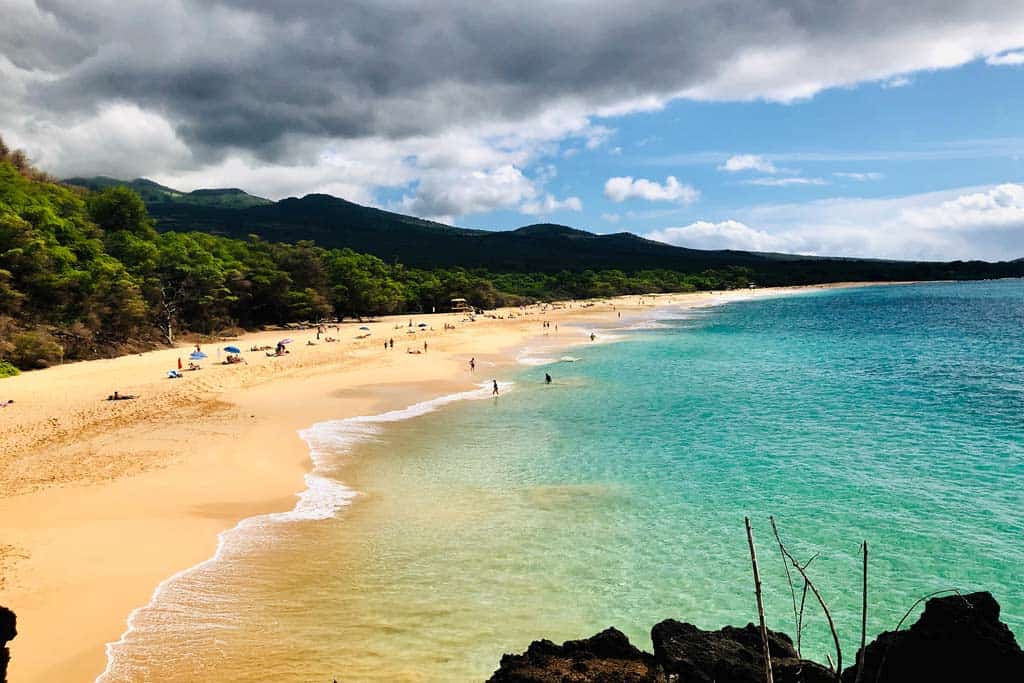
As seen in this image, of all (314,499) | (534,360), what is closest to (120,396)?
(314,499)

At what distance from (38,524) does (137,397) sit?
18262 mm

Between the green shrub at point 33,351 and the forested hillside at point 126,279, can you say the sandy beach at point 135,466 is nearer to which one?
the green shrub at point 33,351

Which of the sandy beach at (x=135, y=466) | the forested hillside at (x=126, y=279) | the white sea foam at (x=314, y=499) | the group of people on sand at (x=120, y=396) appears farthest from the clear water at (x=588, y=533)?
the forested hillside at (x=126, y=279)

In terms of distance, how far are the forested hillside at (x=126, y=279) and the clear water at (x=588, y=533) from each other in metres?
29.3

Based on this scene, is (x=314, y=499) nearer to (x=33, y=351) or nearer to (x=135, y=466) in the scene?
(x=135, y=466)

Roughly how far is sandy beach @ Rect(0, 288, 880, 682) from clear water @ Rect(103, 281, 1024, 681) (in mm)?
1107

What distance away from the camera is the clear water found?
423 inches

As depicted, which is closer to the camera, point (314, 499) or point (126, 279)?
point (314, 499)

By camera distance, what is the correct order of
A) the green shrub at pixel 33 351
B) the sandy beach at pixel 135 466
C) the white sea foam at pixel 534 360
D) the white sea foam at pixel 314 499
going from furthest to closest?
1. the white sea foam at pixel 534 360
2. the green shrub at pixel 33 351
3. the sandy beach at pixel 135 466
4. the white sea foam at pixel 314 499

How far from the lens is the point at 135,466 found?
1991 centimetres

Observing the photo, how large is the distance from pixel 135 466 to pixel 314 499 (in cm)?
710

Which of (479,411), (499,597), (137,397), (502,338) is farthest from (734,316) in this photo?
(499,597)

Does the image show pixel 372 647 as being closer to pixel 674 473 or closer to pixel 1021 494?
pixel 674 473

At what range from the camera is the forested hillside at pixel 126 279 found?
41.0 m
